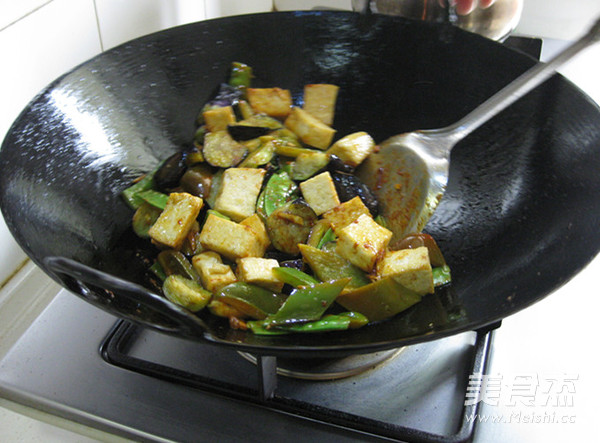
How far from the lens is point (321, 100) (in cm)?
133

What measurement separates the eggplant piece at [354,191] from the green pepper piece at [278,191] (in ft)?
0.31

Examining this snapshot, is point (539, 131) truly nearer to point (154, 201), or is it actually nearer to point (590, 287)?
point (590, 287)

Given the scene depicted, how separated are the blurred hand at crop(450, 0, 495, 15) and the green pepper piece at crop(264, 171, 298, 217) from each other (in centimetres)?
65

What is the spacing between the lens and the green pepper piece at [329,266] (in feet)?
3.30

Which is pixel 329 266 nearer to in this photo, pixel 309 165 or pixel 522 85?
pixel 309 165

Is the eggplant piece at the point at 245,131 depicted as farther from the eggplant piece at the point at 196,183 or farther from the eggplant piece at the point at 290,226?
the eggplant piece at the point at 290,226

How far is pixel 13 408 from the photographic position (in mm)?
1016

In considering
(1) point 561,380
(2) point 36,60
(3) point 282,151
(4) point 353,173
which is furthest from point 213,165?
(1) point 561,380

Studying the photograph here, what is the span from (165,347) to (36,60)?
2.13 feet

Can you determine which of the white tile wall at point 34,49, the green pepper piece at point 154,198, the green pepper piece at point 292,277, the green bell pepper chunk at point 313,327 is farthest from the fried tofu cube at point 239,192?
the white tile wall at point 34,49

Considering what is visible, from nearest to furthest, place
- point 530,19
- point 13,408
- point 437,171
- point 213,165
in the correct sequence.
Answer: point 13,408, point 437,171, point 213,165, point 530,19

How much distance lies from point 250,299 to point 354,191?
0.35m

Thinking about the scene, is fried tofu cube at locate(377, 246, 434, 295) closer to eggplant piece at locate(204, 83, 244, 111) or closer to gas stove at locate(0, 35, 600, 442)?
gas stove at locate(0, 35, 600, 442)

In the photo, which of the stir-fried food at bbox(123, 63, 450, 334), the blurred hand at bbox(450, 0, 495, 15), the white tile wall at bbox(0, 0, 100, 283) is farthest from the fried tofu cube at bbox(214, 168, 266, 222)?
the blurred hand at bbox(450, 0, 495, 15)
